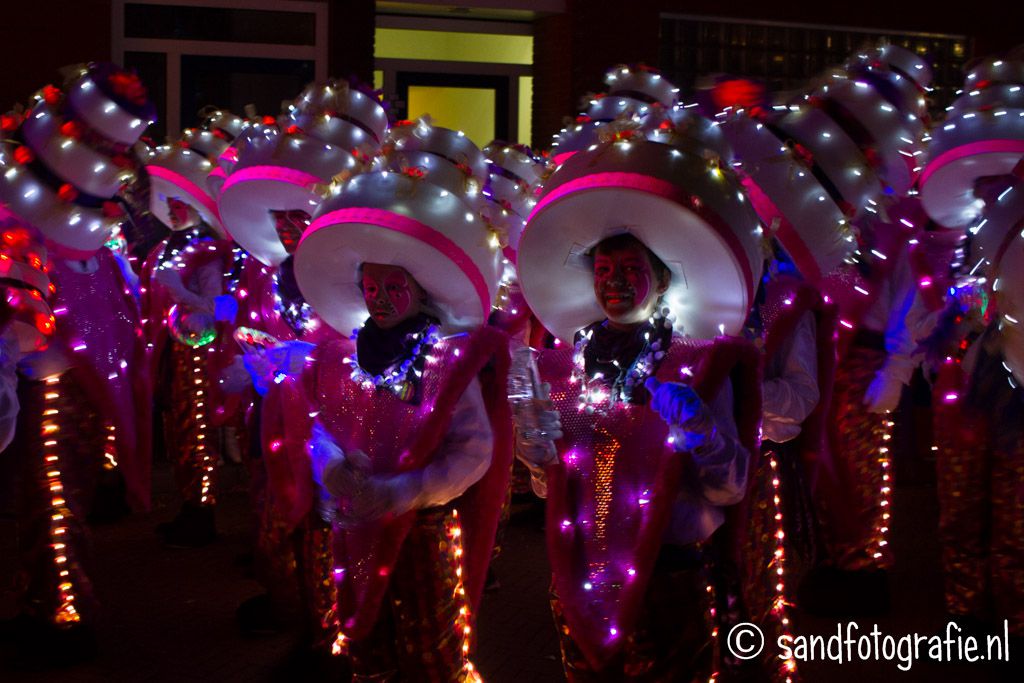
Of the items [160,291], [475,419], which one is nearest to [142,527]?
[160,291]

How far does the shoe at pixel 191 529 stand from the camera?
7.18 m

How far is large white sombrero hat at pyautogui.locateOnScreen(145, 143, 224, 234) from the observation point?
285 inches

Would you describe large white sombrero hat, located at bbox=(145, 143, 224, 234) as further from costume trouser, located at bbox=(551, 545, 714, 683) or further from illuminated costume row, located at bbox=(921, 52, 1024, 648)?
costume trouser, located at bbox=(551, 545, 714, 683)

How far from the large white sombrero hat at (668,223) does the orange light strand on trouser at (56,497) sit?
249 centimetres

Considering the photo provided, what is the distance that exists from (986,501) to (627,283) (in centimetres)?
251

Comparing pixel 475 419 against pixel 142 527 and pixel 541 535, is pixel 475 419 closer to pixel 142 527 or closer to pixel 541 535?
pixel 541 535

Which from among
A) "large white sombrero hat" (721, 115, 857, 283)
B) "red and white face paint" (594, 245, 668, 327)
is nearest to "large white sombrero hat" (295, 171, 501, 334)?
"red and white face paint" (594, 245, 668, 327)

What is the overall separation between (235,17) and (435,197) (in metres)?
9.24

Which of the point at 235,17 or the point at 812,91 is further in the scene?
the point at 235,17

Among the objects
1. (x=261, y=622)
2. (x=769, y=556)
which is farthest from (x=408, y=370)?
(x=261, y=622)

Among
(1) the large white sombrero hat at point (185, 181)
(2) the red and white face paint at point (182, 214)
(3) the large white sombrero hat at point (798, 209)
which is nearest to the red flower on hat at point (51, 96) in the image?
(1) the large white sombrero hat at point (185, 181)

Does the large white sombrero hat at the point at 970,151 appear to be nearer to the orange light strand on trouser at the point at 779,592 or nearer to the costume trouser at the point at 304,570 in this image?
the orange light strand on trouser at the point at 779,592

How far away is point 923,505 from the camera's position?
8289mm

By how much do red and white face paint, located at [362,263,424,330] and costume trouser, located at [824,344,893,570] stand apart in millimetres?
2591
